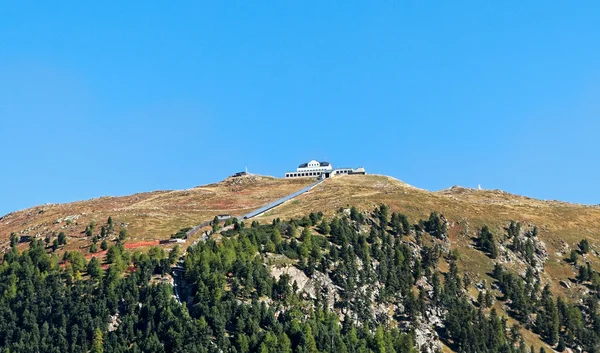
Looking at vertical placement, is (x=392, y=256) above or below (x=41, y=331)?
above

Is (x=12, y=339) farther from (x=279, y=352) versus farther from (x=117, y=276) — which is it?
(x=279, y=352)

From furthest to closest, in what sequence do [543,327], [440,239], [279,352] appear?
[440,239]
[543,327]
[279,352]

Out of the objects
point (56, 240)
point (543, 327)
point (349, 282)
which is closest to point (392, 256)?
point (349, 282)

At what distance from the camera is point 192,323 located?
440 feet

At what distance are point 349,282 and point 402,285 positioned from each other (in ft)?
51.5

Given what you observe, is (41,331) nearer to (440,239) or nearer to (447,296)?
(447,296)

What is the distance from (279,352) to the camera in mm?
132375

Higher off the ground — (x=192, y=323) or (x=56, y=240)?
(x=56, y=240)

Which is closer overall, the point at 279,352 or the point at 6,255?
the point at 279,352

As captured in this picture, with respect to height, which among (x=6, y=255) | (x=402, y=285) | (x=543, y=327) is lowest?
(x=543, y=327)

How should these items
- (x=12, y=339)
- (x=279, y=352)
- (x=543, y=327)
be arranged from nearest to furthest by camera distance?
(x=279, y=352), (x=12, y=339), (x=543, y=327)

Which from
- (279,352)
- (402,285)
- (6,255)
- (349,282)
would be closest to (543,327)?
(402,285)

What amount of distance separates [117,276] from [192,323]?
949 inches

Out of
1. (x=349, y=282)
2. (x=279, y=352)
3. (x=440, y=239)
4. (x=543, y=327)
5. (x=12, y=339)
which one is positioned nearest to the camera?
(x=279, y=352)
